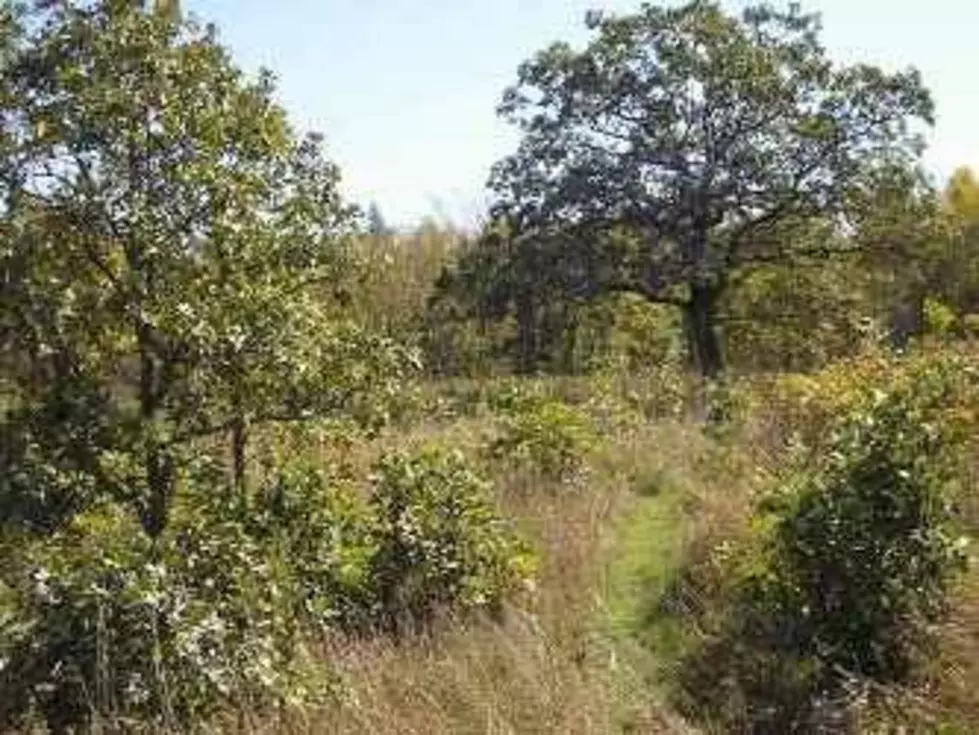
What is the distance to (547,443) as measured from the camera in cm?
1391

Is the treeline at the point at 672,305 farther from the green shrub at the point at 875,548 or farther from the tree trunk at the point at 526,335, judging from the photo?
the green shrub at the point at 875,548

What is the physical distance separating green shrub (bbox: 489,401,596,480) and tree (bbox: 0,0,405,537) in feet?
15.0

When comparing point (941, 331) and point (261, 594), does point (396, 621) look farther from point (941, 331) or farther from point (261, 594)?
point (941, 331)

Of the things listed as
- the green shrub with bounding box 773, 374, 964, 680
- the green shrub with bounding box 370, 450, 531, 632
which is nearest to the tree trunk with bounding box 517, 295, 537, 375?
the green shrub with bounding box 370, 450, 531, 632

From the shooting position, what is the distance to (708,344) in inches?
1288

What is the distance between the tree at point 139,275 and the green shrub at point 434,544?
0.71 meters

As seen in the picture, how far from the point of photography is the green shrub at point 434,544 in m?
9.05

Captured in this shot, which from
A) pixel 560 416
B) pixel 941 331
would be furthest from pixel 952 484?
pixel 941 331

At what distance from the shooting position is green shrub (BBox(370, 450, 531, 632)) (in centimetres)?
905

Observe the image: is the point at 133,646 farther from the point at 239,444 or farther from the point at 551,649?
the point at 239,444

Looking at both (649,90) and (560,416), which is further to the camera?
(649,90)

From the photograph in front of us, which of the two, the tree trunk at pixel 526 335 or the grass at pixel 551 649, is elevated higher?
the tree trunk at pixel 526 335

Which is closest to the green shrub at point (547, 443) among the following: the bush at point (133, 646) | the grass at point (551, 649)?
the grass at point (551, 649)

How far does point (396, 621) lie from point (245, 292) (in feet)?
6.32
